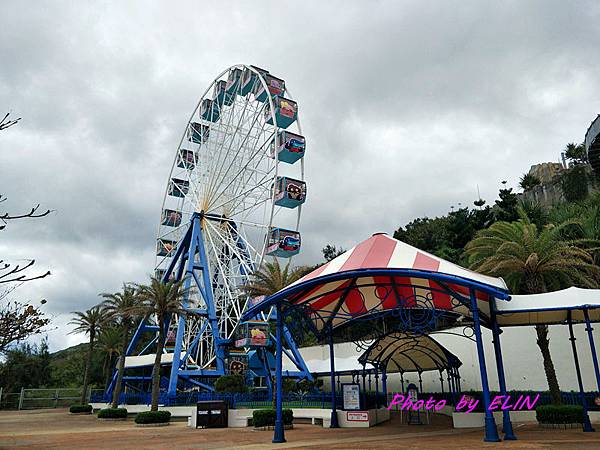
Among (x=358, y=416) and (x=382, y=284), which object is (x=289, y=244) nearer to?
(x=358, y=416)

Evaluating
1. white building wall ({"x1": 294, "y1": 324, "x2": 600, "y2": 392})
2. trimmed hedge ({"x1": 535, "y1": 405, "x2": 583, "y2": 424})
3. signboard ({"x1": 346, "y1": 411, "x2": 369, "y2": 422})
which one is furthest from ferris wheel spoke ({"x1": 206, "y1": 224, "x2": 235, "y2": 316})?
trimmed hedge ({"x1": 535, "y1": 405, "x2": 583, "y2": 424})

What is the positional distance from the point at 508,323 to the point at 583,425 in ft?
11.3

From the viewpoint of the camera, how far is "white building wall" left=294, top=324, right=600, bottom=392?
22562 mm

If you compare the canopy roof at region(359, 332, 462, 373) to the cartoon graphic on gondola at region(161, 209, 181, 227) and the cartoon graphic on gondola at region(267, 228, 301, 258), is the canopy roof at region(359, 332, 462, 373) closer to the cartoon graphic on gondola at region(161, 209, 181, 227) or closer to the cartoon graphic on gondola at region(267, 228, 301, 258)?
the cartoon graphic on gondola at region(267, 228, 301, 258)

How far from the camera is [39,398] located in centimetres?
4662

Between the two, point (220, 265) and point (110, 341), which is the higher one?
point (220, 265)

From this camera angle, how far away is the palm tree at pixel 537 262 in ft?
61.2

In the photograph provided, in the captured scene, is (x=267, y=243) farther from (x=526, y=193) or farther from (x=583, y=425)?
(x=526, y=193)

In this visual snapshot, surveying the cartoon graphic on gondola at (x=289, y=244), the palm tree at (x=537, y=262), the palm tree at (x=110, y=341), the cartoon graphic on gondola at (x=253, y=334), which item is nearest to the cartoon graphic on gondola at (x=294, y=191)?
the cartoon graphic on gondola at (x=289, y=244)

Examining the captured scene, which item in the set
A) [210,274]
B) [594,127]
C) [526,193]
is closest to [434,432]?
[594,127]

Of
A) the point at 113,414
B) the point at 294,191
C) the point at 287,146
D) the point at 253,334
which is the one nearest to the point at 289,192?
the point at 294,191

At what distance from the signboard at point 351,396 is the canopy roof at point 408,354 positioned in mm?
1769

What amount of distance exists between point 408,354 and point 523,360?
274 inches

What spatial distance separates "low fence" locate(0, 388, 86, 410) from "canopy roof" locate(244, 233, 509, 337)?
39.4 m
